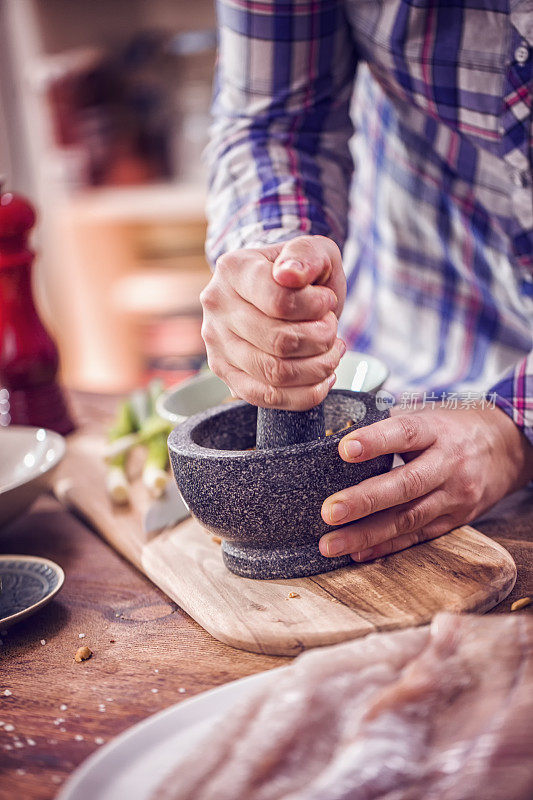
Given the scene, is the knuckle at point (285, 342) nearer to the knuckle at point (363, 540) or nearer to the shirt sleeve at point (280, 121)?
the knuckle at point (363, 540)

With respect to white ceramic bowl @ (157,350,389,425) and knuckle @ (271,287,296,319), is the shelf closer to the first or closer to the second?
white ceramic bowl @ (157,350,389,425)

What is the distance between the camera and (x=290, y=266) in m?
0.86

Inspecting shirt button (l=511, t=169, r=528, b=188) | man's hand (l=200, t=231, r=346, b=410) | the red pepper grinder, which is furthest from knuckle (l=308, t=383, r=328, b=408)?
the red pepper grinder

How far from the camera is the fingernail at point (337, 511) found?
905 mm

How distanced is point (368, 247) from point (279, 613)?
1187 millimetres

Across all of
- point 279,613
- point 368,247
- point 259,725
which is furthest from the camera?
point 368,247

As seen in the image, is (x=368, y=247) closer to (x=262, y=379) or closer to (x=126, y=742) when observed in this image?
(x=262, y=379)

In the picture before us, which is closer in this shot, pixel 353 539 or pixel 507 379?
pixel 353 539

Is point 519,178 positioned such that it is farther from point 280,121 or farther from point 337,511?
point 337,511

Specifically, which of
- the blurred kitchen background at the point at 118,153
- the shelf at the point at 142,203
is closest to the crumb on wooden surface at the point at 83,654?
the blurred kitchen background at the point at 118,153

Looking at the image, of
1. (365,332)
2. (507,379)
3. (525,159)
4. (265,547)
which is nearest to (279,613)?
(265,547)

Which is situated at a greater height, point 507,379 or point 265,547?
point 507,379

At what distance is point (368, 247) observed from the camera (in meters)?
1.87

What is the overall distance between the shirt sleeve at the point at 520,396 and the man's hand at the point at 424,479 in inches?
0.5
